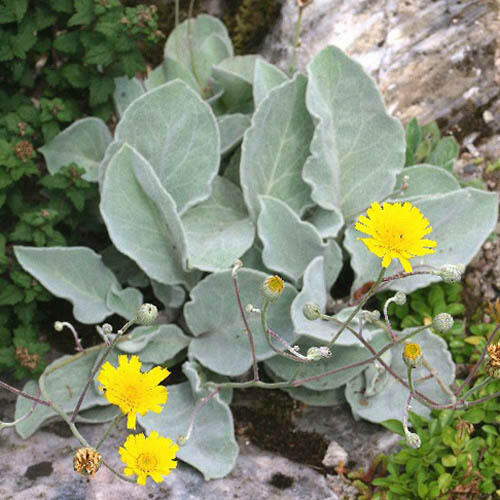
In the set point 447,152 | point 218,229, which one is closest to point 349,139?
point 447,152

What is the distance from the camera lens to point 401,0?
116 inches

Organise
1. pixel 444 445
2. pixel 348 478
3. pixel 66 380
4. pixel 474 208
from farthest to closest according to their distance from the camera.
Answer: pixel 474 208 < pixel 66 380 < pixel 348 478 < pixel 444 445

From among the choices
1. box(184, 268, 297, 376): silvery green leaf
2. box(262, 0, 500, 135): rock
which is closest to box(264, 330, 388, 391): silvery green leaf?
box(184, 268, 297, 376): silvery green leaf

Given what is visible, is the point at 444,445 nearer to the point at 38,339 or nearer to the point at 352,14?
the point at 38,339

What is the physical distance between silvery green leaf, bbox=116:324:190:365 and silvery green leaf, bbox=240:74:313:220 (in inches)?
20.5

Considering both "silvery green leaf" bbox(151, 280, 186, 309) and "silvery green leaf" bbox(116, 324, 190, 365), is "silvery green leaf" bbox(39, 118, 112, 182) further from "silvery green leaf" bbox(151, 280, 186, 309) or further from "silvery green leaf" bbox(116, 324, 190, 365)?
"silvery green leaf" bbox(116, 324, 190, 365)

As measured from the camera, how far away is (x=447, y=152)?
2.62m

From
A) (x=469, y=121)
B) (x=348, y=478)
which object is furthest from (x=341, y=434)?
(x=469, y=121)

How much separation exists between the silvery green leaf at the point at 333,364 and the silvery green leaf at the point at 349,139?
504 millimetres

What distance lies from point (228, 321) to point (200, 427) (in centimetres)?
37

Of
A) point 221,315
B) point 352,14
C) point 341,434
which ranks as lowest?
point 341,434

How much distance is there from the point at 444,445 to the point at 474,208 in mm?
901

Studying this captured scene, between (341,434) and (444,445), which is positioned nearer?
(444,445)

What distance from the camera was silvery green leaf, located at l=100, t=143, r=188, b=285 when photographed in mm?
2258
